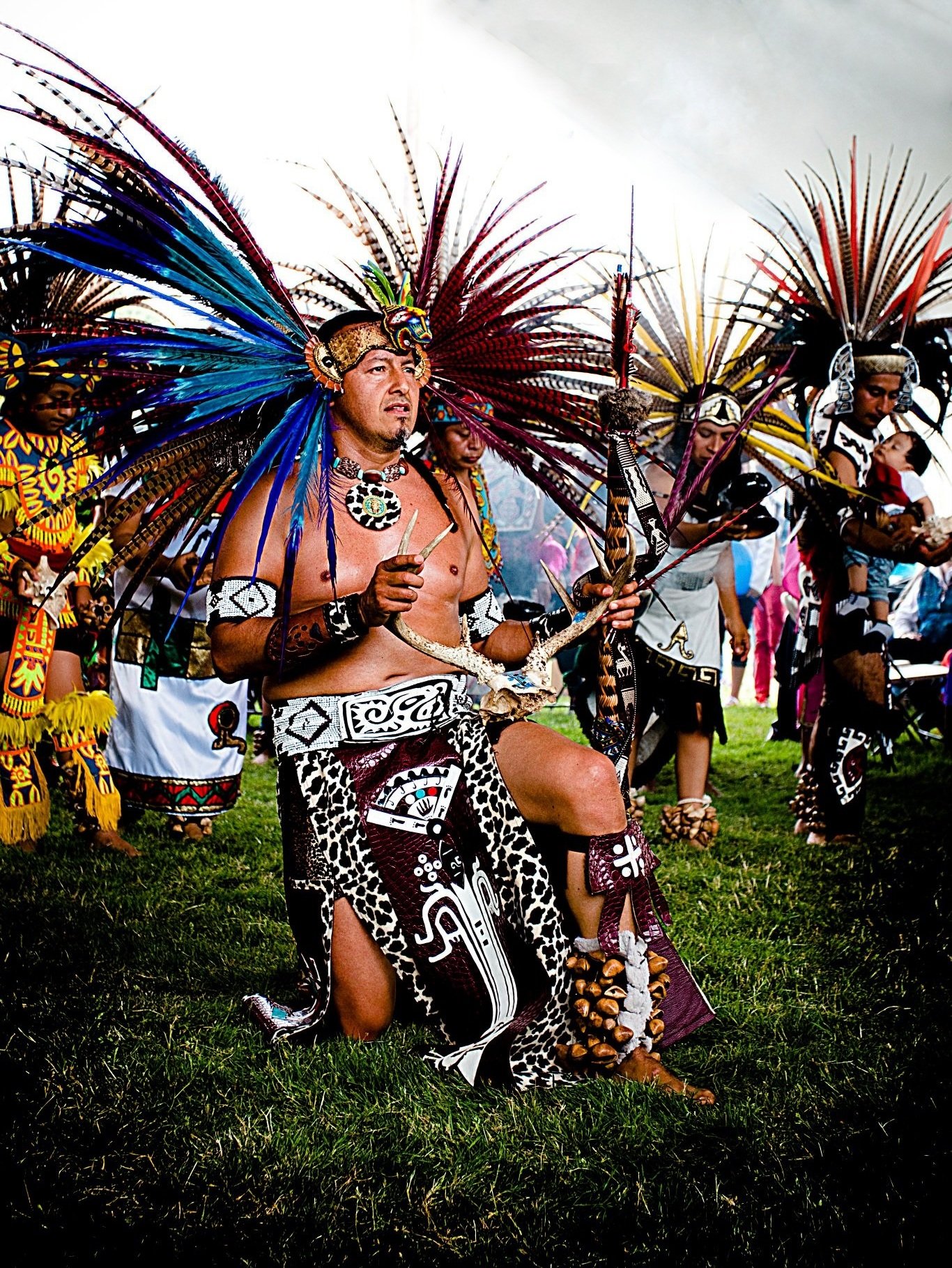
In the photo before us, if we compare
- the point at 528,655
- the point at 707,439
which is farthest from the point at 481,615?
the point at 707,439

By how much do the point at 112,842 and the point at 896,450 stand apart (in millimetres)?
3794

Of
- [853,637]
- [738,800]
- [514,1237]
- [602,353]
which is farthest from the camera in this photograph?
[738,800]

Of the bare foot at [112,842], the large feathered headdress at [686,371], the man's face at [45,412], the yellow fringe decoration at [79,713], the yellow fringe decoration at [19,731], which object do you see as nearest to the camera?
the man's face at [45,412]

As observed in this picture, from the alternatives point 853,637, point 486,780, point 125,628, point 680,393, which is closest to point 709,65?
point 680,393

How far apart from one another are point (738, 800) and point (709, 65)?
15.2 ft

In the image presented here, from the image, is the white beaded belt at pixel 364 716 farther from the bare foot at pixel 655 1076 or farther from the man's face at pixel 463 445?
the man's face at pixel 463 445

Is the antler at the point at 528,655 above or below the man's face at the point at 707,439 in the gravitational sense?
below

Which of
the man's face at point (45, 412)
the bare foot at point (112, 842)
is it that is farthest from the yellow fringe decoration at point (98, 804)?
the man's face at point (45, 412)

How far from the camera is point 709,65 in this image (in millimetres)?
7500

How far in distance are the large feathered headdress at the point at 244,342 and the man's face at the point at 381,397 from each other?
5 cm

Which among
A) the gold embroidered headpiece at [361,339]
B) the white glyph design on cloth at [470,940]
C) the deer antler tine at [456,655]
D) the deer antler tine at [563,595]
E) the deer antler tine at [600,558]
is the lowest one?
the white glyph design on cloth at [470,940]

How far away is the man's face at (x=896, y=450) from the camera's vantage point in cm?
521

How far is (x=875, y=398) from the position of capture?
17.1 feet

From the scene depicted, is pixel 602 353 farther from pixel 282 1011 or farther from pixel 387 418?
pixel 282 1011
